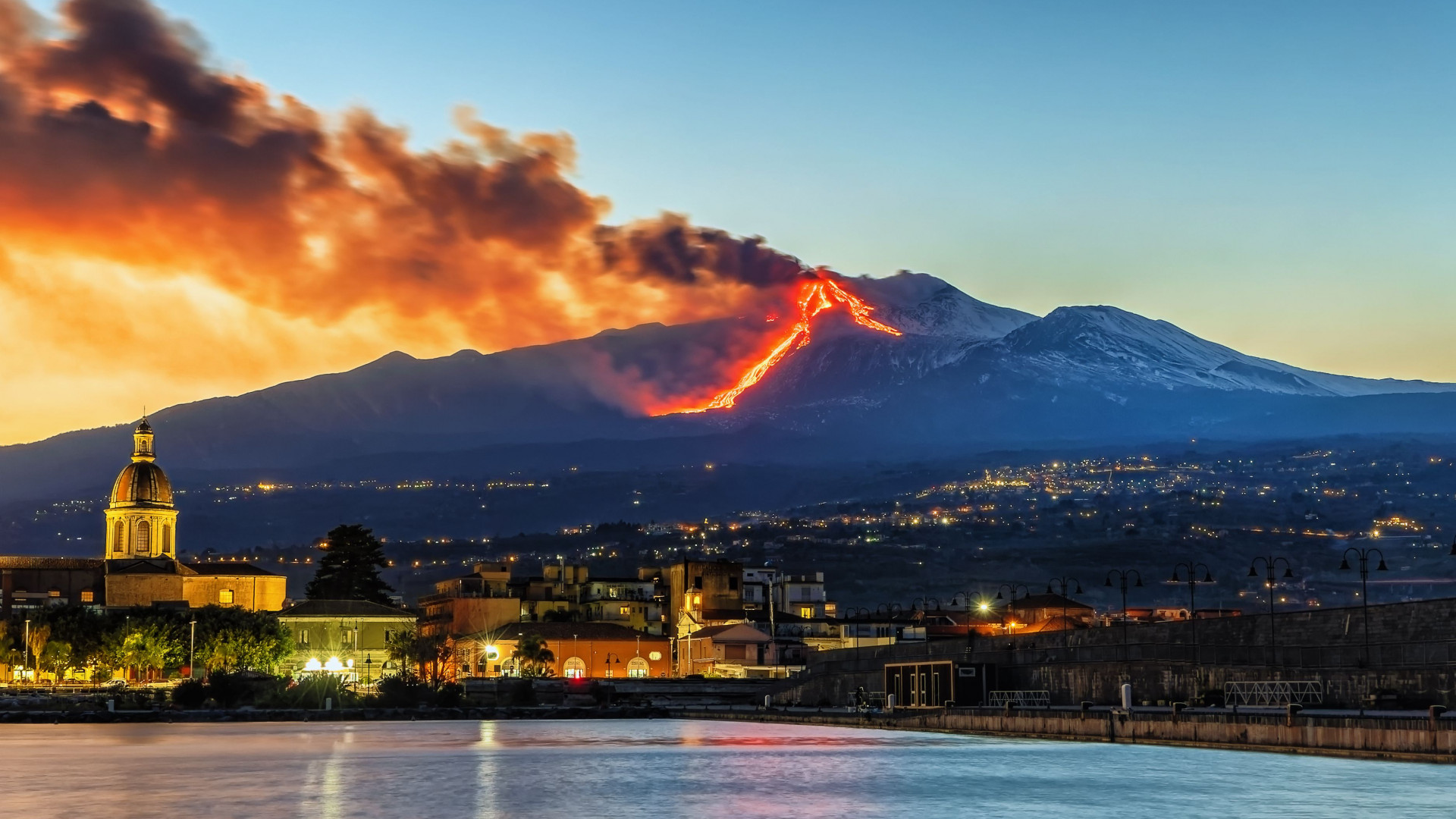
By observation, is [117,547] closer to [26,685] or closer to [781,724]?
[26,685]

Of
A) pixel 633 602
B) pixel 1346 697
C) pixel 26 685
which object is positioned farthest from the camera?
pixel 633 602

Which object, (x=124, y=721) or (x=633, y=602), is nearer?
(x=124, y=721)

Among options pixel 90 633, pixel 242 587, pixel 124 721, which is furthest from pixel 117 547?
pixel 124 721

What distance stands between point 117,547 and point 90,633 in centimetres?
4677

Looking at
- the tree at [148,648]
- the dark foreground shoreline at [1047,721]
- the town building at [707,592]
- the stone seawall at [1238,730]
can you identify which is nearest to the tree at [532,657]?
the town building at [707,592]

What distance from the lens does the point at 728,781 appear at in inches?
1935

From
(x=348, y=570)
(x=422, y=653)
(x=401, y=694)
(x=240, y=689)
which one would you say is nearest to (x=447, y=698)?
(x=401, y=694)

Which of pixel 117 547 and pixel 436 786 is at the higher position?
pixel 117 547

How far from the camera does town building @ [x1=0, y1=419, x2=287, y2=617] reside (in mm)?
174250

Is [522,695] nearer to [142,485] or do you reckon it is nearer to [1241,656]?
[1241,656]

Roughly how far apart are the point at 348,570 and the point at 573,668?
4254 centimetres

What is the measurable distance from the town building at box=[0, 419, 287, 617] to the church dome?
0.25 ft

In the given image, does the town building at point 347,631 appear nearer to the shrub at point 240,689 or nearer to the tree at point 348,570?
the tree at point 348,570

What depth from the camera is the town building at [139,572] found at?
17425cm
